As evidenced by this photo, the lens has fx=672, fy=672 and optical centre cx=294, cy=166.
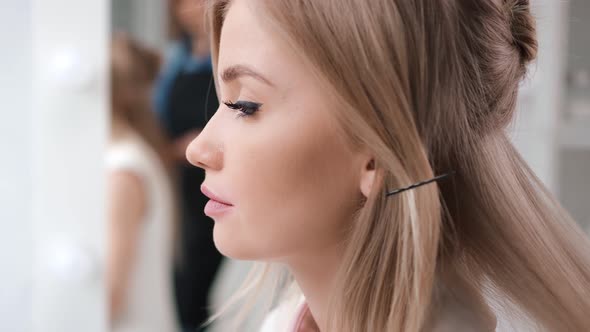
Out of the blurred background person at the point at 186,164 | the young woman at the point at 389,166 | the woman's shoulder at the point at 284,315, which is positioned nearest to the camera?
the young woman at the point at 389,166

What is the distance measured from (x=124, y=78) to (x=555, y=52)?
895 mm

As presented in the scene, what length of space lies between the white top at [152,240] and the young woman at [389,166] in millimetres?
620

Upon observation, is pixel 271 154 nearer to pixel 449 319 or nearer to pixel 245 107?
pixel 245 107

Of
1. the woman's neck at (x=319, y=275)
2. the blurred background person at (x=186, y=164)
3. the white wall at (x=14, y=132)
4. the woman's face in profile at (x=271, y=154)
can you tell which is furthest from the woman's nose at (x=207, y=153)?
the white wall at (x=14, y=132)

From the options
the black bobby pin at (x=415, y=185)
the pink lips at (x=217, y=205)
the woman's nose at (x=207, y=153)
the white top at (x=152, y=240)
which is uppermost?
the woman's nose at (x=207, y=153)

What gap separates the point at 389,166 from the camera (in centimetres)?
49

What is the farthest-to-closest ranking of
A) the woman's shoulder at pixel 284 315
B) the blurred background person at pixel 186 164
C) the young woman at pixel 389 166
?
1. the blurred background person at pixel 186 164
2. the woman's shoulder at pixel 284 315
3. the young woman at pixel 389 166

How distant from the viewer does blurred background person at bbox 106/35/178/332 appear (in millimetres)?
1131

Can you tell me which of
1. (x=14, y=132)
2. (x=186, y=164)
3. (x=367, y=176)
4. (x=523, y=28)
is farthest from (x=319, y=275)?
(x=14, y=132)

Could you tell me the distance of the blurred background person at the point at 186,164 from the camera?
42.1 inches

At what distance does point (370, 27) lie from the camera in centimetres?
46

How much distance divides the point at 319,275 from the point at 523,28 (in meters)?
0.26

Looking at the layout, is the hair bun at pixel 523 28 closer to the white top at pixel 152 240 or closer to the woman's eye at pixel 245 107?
the woman's eye at pixel 245 107

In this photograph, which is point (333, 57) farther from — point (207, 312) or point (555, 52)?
point (555, 52)
